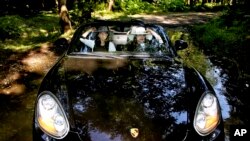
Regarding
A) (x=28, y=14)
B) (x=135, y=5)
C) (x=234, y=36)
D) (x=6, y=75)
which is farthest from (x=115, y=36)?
(x=135, y=5)

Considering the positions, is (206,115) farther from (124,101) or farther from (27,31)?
(27,31)

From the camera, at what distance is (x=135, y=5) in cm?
3069

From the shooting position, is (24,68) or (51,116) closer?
(51,116)

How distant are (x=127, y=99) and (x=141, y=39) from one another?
1.98m

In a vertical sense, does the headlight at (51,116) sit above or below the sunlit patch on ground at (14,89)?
above

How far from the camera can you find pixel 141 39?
5.65m

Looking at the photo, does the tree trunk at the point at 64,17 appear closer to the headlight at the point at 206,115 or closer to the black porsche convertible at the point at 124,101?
the black porsche convertible at the point at 124,101

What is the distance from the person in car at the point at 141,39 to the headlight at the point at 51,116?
1926 mm

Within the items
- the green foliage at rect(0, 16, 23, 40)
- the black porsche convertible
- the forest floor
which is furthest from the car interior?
the green foliage at rect(0, 16, 23, 40)

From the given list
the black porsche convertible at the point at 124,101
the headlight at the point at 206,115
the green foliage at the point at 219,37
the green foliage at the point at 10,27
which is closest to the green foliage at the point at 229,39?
the green foliage at the point at 219,37

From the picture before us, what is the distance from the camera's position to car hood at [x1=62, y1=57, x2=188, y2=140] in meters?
3.46

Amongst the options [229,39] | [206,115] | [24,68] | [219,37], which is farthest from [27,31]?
[206,115]

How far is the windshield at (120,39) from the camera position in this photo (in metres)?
5.37

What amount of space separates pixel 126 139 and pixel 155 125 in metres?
0.34
